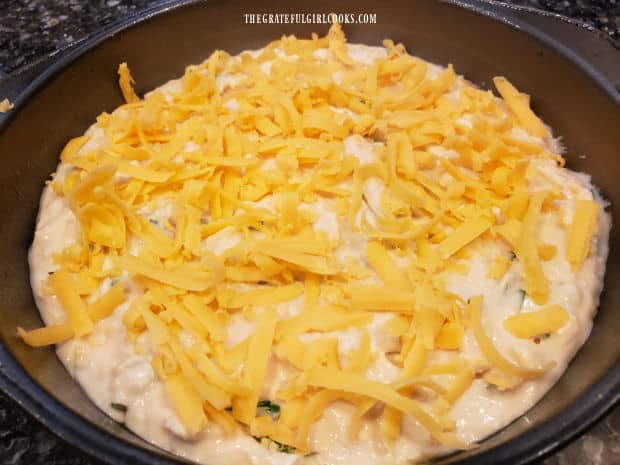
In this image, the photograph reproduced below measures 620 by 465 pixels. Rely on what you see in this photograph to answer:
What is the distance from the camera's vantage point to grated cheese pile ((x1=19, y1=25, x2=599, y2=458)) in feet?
3.62

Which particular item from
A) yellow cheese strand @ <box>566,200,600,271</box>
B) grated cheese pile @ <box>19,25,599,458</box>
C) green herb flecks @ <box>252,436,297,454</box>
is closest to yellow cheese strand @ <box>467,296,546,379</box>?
grated cheese pile @ <box>19,25,599,458</box>

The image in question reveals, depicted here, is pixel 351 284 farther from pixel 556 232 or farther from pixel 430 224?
pixel 556 232

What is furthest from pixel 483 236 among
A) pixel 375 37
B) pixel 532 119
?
pixel 375 37

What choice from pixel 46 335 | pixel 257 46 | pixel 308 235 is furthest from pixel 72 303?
pixel 257 46

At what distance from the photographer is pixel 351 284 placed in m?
1.27

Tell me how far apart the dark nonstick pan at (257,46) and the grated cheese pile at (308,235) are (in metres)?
0.07

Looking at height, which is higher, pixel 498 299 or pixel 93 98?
pixel 93 98

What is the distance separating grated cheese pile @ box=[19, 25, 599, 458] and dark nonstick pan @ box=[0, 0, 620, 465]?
74 mm

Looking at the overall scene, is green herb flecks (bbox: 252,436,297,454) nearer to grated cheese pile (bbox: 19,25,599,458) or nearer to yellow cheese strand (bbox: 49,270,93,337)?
grated cheese pile (bbox: 19,25,599,458)

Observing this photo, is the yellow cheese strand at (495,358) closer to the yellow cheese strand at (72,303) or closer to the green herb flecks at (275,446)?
the green herb flecks at (275,446)

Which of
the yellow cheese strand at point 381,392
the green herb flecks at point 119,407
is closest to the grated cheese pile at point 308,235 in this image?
the yellow cheese strand at point 381,392

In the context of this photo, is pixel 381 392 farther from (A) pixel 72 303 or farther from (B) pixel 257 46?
(B) pixel 257 46

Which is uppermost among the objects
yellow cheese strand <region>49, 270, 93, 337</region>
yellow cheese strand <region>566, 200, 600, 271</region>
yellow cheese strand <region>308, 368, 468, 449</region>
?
→ yellow cheese strand <region>566, 200, 600, 271</region>

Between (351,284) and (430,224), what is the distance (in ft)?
0.81
